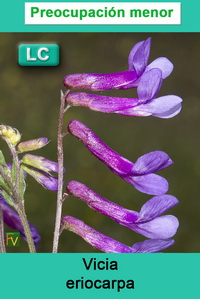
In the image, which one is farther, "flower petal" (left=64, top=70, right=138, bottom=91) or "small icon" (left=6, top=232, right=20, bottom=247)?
"small icon" (left=6, top=232, right=20, bottom=247)

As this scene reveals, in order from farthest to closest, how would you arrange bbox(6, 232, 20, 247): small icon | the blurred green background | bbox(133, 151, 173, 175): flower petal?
the blurred green background
bbox(6, 232, 20, 247): small icon
bbox(133, 151, 173, 175): flower petal

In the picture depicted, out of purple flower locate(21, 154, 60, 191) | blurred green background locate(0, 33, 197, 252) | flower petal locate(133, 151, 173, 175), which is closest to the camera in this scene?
flower petal locate(133, 151, 173, 175)

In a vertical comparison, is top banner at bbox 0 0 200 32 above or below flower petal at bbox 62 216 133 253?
above

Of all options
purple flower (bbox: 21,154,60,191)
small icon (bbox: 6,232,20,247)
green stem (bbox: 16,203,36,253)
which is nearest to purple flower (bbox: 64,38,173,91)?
purple flower (bbox: 21,154,60,191)

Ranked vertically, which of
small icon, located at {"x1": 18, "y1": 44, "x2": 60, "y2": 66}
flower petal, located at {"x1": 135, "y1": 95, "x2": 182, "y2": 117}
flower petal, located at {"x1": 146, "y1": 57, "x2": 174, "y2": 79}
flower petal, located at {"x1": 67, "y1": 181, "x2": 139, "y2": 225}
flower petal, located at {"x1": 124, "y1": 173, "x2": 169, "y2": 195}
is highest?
small icon, located at {"x1": 18, "y1": 44, "x2": 60, "y2": 66}

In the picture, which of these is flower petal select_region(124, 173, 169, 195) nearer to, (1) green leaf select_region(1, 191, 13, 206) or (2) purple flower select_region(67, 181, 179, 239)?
(2) purple flower select_region(67, 181, 179, 239)

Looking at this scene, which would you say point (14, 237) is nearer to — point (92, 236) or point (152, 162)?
point (92, 236)

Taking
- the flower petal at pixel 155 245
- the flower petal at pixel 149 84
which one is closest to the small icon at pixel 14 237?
the flower petal at pixel 155 245
